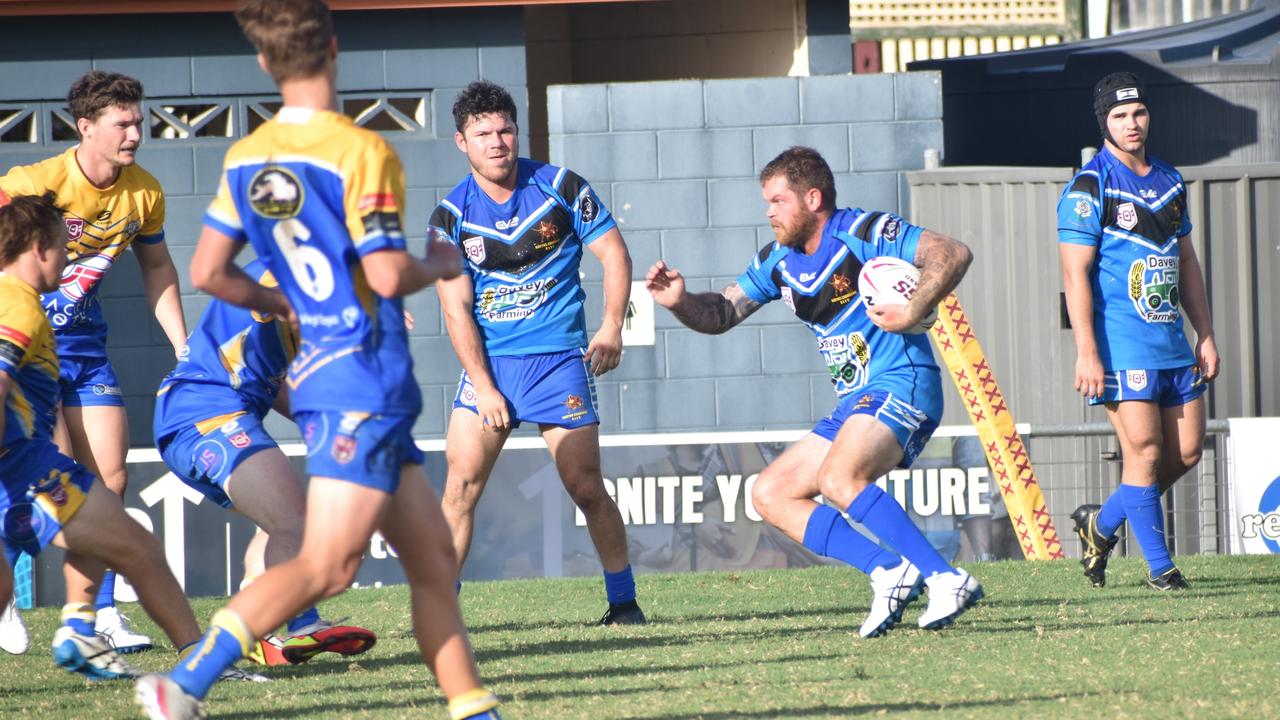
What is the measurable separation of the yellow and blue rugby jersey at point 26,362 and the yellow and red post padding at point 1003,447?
19.2 ft

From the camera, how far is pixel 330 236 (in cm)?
374

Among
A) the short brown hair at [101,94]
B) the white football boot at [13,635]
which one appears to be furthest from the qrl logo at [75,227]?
the white football boot at [13,635]

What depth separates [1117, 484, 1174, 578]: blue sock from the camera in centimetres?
739

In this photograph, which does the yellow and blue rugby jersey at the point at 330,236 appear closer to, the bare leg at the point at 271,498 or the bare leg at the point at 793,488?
the bare leg at the point at 271,498

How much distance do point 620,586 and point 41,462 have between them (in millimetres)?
2590

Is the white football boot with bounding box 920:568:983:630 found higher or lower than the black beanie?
lower

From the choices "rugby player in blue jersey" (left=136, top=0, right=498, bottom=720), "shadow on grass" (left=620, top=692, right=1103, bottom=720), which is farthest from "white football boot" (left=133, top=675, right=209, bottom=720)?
"shadow on grass" (left=620, top=692, right=1103, bottom=720)

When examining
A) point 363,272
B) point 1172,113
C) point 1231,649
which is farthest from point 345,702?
point 1172,113

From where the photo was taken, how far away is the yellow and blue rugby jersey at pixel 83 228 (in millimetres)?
6480

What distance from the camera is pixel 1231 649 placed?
5348 mm

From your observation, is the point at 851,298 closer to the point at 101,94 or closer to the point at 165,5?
→ the point at 101,94

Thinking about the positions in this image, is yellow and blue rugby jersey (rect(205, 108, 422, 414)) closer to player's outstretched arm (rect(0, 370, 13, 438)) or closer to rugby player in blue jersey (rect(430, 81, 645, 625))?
player's outstretched arm (rect(0, 370, 13, 438))

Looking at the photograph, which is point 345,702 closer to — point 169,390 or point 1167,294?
point 169,390

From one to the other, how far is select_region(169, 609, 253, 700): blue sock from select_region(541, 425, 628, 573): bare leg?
117 inches
